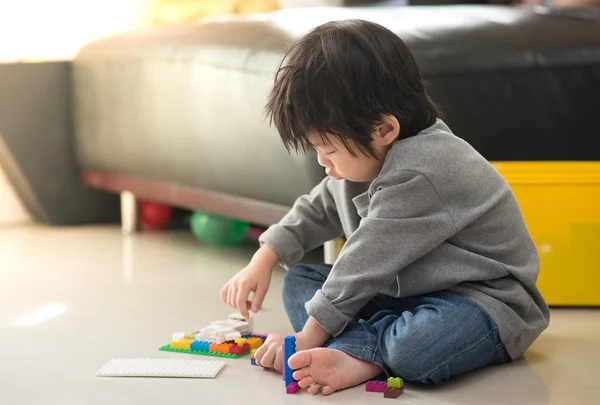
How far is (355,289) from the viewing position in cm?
107

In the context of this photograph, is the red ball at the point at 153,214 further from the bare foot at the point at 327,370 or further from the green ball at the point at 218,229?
the bare foot at the point at 327,370

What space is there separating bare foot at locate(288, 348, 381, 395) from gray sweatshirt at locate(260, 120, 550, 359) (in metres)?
0.04

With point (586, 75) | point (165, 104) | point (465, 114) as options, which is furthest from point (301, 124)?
point (165, 104)

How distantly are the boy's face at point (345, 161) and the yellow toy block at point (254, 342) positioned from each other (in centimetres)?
26

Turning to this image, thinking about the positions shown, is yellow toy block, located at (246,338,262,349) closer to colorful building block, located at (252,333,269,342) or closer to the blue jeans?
colorful building block, located at (252,333,269,342)

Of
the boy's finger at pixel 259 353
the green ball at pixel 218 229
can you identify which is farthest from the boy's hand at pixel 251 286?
the green ball at pixel 218 229

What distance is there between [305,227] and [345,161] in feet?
0.75

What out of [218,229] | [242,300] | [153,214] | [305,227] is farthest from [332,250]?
[153,214]

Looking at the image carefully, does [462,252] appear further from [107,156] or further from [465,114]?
[107,156]

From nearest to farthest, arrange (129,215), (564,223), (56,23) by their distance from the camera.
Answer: (564,223), (129,215), (56,23)

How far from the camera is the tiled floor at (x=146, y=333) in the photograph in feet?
3.45

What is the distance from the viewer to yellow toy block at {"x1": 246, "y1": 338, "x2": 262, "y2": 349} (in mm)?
1224

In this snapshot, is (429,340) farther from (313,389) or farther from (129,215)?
(129,215)

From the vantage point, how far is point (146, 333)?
1340mm
